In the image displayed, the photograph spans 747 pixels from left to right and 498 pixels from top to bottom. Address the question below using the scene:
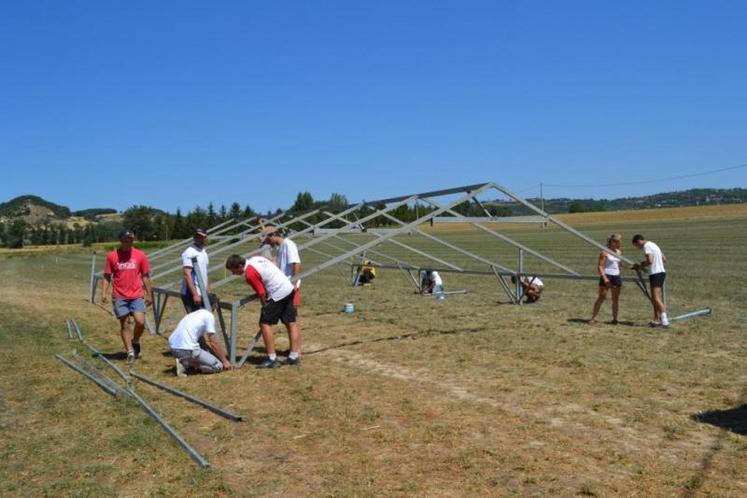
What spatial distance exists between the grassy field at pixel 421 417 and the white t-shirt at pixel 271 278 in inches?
40.9

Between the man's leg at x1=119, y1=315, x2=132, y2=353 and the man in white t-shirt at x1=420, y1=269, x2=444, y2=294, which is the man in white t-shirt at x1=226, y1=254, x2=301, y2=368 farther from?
the man in white t-shirt at x1=420, y1=269, x2=444, y2=294

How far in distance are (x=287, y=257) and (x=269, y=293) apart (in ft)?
3.07

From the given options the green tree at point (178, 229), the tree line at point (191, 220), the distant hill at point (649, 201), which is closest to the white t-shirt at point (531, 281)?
the tree line at point (191, 220)

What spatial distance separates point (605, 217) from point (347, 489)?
7435cm

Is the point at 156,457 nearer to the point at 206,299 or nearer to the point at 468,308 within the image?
the point at 206,299

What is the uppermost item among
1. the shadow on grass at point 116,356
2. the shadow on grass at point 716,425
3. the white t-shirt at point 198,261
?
the white t-shirt at point 198,261

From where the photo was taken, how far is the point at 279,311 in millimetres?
8594

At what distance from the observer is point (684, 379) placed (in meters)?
7.44

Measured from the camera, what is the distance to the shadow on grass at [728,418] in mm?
5703

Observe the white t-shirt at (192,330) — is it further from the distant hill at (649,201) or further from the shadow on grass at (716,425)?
the distant hill at (649,201)

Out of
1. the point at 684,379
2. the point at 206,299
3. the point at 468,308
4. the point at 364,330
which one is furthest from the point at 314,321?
the point at 684,379

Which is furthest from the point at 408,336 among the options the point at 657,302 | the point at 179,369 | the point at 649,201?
the point at 649,201

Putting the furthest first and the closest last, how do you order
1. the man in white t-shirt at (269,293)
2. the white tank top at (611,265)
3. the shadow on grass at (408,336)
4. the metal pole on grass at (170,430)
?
the white tank top at (611,265) → the shadow on grass at (408,336) → the man in white t-shirt at (269,293) → the metal pole on grass at (170,430)

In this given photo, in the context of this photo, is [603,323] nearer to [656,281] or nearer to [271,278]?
[656,281]
